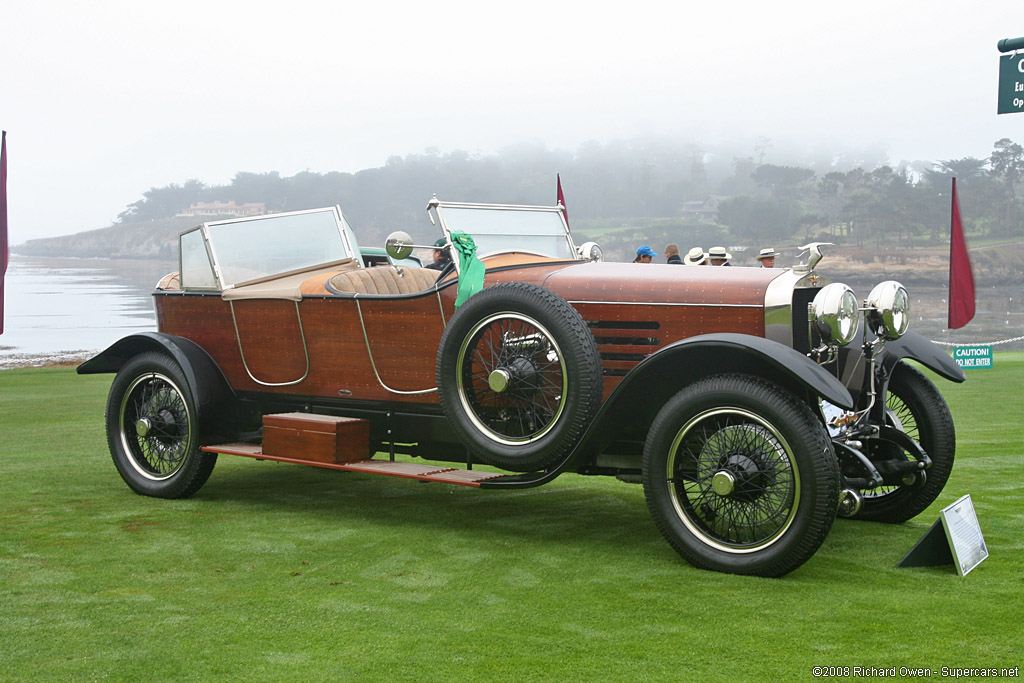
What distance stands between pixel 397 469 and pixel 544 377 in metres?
1.08

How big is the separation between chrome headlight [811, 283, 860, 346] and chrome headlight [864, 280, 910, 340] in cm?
42

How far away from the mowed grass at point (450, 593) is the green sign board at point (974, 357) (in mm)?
9080

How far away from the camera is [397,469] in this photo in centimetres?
538

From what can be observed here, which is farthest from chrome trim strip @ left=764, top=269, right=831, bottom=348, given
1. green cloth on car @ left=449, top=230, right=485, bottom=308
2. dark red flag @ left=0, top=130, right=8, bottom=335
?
dark red flag @ left=0, top=130, right=8, bottom=335

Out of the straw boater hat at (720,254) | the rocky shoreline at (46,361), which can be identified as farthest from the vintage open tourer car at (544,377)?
the rocky shoreline at (46,361)

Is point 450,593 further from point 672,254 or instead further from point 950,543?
point 672,254

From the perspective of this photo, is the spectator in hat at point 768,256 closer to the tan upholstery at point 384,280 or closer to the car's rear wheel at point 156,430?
the tan upholstery at point 384,280

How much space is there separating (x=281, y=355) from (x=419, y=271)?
109 cm

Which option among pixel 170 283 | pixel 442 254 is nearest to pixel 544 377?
pixel 442 254

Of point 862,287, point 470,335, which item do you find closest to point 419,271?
point 470,335

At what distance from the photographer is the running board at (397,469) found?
199 inches

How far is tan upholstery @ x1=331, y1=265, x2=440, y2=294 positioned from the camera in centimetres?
605

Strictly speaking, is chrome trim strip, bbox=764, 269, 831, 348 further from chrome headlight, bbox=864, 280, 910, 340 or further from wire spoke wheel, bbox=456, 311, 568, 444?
wire spoke wheel, bbox=456, 311, 568, 444

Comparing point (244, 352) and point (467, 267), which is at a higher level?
point (467, 267)
